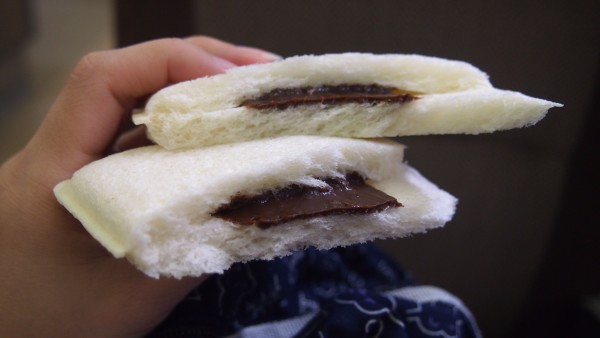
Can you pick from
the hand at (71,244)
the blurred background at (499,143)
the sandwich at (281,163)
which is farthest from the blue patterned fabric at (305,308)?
the blurred background at (499,143)

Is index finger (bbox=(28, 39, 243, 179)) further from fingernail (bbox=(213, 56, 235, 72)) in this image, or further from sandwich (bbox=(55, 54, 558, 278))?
sandwich (bbox=(55, 54, 558, 278))

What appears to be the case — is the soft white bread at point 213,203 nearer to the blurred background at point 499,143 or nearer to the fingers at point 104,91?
the fingers at point 104,91

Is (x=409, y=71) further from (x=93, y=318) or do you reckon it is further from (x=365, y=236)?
(x=93, y=318)

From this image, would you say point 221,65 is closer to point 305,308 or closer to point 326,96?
point 326,96

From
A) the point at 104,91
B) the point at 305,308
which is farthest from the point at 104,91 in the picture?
the point at 305,308

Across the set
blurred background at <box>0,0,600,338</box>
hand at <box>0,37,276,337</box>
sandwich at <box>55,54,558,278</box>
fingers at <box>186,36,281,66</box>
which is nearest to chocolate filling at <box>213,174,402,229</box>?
sandwich at <box>55,54,558,278</box>
